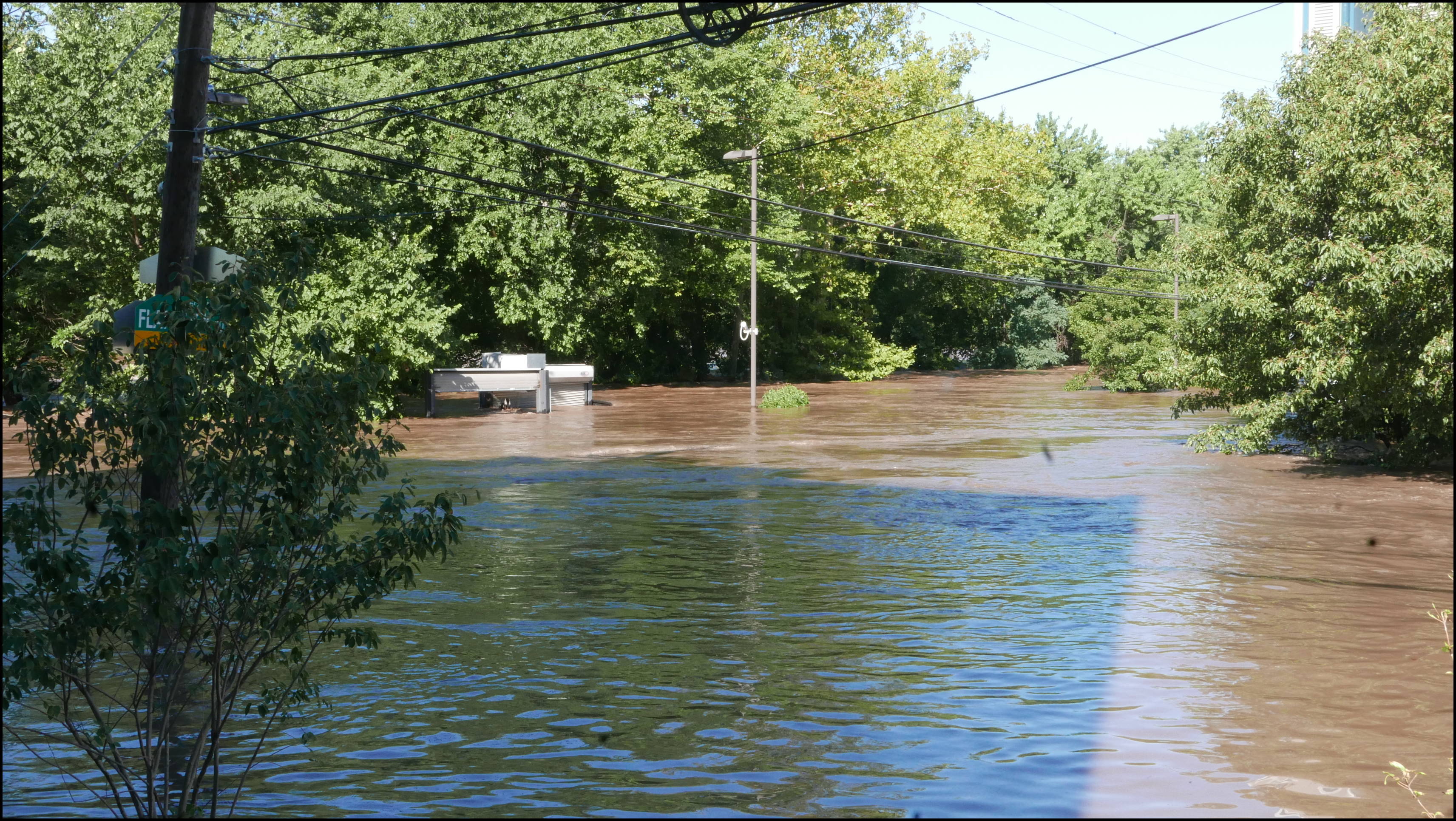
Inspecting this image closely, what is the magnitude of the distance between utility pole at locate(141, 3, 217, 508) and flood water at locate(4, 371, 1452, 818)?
3607mm

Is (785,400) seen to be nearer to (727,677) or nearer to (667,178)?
(667,178)

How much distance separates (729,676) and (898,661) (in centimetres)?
135

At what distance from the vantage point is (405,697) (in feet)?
30.5

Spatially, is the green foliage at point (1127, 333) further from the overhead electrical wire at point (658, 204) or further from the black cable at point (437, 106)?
the black cable at point (437, 106)

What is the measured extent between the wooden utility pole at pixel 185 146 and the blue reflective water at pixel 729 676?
3547mm

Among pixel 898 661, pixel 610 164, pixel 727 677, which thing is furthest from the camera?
pixel 610 164

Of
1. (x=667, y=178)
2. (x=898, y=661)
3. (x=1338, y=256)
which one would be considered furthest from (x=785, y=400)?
(x=898, y=661)

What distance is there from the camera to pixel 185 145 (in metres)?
10.9

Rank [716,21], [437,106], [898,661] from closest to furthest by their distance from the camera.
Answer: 1. [898,661]
2. [716,21]
3. [437,106]

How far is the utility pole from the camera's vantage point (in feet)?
35.1

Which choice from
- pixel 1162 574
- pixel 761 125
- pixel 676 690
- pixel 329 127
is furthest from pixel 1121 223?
pixel 676 690

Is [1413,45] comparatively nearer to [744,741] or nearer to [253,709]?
[744,741]

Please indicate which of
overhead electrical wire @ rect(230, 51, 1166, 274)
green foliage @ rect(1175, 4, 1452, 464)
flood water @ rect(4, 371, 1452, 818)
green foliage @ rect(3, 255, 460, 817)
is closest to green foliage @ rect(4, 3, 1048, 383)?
overhead electrical wire @ rect(230, 51, 1166, 274)

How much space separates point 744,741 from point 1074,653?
338cm
